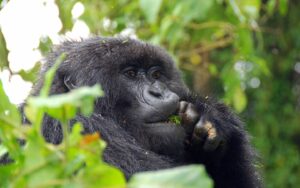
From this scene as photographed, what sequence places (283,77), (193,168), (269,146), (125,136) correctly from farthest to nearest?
(283,77) → (269,146) → (125,136) → (193,168)

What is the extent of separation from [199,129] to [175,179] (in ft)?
6.00

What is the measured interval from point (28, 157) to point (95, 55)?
1.87m

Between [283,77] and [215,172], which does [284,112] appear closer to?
[283,77]

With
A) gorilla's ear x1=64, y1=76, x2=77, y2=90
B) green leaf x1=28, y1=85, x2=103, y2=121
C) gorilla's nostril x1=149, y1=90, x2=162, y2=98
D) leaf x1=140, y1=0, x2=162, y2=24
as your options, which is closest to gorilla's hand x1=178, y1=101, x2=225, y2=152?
gorilla's nostril x1=149, y1=90, x2=162, y2=98

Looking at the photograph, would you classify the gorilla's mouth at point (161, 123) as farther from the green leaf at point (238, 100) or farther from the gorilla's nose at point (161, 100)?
the green leaf at point (238, 100)

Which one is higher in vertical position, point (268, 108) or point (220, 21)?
point (220, 21)

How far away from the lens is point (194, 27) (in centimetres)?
561

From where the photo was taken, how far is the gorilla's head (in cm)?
302

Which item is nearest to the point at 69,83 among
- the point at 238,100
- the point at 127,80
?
the point at 127,80

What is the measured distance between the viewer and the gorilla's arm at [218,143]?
9.98ft

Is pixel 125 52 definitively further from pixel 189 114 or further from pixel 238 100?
pixel 238 100

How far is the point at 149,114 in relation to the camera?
3.04 meters

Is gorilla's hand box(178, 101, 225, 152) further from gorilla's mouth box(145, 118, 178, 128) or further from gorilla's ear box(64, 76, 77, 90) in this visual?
gorilla's ear box(64, 76, 77, 90)

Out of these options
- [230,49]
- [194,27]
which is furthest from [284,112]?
[194,27]
